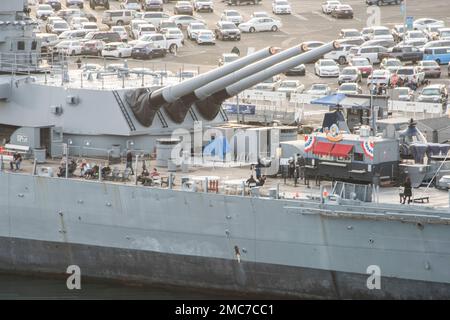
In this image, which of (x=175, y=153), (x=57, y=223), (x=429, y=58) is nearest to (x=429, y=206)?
(x=175, y=153)

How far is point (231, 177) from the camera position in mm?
43031

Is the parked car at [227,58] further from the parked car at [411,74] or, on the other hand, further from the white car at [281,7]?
the white car at [281,7]

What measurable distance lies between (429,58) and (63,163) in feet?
122

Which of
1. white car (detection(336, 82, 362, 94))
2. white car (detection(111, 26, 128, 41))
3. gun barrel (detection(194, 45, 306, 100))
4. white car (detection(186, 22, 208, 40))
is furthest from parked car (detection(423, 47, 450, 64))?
gun barrel (detection(194, 45, 306, 100))

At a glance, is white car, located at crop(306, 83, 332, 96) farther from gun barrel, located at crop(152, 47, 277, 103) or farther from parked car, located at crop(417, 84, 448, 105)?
gun barrel, located at crop(152, 47, 277, 103)

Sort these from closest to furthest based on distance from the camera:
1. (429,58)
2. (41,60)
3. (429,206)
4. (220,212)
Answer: (429,206) < (220,212) < (41,60) < (429,58)

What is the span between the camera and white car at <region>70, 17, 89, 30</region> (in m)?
84.6

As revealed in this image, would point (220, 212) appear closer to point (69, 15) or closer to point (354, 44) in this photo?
point (354, 44)

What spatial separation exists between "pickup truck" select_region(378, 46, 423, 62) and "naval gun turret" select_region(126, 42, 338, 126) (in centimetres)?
3256

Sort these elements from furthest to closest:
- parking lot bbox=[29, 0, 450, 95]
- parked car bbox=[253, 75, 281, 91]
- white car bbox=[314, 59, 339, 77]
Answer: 1. parking lot bbox=[29, 0, 450, 95]
2. white car bbox=[314, 59, 339, 77]
3. parked car bbox=[253, 75, 281, 91]

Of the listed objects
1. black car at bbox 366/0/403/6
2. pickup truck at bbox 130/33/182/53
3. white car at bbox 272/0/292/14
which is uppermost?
black car at bbox 366/0/403/6

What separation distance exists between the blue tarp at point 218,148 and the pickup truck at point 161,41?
3521 cm

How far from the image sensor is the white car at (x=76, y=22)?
84.6 m

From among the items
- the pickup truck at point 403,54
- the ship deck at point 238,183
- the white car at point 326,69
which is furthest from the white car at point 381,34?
the ship deck at point 238,183
